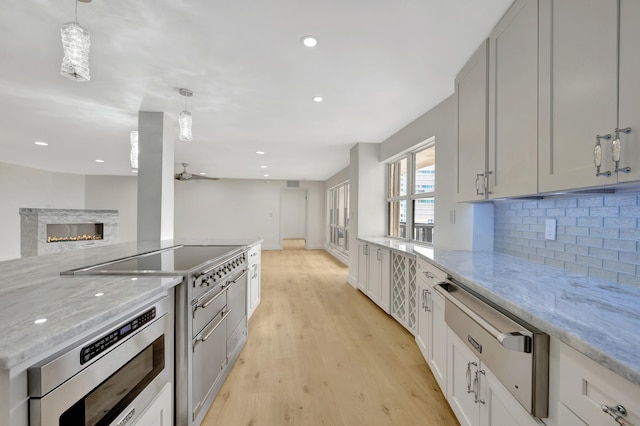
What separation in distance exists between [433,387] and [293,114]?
293cm

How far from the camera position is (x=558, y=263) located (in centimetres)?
164

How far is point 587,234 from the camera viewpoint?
146 centimetres

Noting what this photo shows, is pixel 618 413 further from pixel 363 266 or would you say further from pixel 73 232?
pixel 73 232

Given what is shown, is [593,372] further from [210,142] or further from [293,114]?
[210,142]

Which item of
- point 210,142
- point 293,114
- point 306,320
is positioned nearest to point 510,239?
point 306,320

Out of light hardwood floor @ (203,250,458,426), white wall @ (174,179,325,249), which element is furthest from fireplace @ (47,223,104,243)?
light hardwood floor @ (203,250,458,426)

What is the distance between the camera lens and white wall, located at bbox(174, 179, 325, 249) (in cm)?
936

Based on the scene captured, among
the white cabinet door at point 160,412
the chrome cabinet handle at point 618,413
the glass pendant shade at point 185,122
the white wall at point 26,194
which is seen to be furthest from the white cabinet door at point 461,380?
the white wall at point 26,194

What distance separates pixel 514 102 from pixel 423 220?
7.59ft

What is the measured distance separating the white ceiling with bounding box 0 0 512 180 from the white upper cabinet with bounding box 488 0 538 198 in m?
0.17

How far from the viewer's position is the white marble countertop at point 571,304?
0.68 meters

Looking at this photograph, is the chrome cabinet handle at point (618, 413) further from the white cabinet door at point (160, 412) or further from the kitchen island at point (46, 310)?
the white cabinet door at point (160, 412)

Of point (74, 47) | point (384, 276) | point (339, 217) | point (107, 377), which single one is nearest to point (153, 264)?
point (107, 377)

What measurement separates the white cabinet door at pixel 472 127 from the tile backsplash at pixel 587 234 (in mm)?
373
